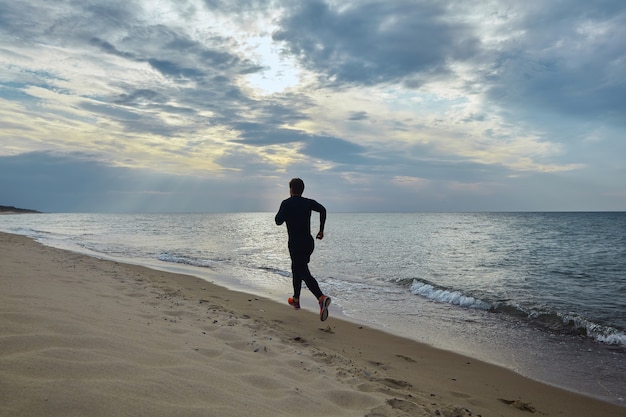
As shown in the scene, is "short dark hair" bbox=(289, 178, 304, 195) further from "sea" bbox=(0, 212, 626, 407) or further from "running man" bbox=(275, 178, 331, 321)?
"sea" bbox=(0, 212, 626, 407)

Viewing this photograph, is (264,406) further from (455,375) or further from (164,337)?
(455,375)

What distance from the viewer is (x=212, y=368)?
3502mm

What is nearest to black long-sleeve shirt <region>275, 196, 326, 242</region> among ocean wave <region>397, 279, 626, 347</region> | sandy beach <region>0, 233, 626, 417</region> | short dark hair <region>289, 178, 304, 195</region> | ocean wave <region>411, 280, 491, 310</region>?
short dark hair <region>289, 178, 304, 195</region>

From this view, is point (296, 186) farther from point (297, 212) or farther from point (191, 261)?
point (191, 261)

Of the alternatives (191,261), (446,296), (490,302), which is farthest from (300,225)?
(191,261)

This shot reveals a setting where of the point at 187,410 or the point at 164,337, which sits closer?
the point at 187,410

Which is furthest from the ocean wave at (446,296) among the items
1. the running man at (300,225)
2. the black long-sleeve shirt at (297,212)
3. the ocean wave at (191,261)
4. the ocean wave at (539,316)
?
the ocean wave at (191,261)

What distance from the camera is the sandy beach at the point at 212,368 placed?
250 centimetres

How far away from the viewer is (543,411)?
466cm

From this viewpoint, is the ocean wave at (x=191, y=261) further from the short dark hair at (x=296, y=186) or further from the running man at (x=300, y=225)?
the short dark hair at (x=296, y=186)

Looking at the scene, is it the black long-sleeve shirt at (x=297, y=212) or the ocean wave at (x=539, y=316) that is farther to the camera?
the ocean wave at (x=539, y=316)

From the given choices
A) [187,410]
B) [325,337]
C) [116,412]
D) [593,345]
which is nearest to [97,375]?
[116,412]

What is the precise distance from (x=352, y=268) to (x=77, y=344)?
15.9 metres

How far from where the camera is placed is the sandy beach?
2.50 m
